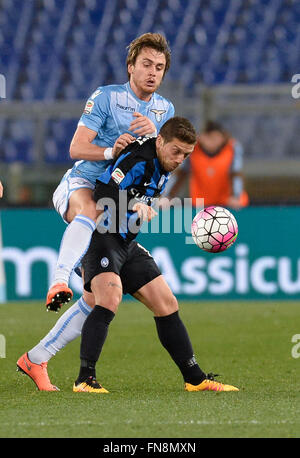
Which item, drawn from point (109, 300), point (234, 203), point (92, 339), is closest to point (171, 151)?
point (109, 300)

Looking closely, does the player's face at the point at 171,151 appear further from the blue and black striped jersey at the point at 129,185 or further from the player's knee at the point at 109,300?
the player's knee at the point at 109,300

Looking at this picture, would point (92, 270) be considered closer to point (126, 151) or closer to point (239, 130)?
point (126, 151)

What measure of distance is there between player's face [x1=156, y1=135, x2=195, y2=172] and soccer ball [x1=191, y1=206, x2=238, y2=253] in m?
0.53

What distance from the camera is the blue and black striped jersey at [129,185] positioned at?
5332 mm

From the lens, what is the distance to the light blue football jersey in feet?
18.3

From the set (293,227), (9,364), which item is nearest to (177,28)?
(293,227)

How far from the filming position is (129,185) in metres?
5.36

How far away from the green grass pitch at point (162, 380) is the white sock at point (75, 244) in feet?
2.27

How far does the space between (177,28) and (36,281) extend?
215 inches

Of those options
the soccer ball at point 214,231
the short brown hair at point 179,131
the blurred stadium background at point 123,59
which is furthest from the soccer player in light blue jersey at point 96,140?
the blurred stadium background at point 123,59

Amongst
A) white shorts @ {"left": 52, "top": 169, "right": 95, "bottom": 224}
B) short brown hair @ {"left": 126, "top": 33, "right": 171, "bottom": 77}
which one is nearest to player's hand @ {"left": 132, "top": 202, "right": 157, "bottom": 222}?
white shorts @ {"left": 52, "top": 169, "right": 95, "bottom": 224}

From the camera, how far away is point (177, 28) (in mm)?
14469

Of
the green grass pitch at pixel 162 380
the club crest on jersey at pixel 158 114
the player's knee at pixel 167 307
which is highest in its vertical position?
the club crest on jersey at pixel 158 114

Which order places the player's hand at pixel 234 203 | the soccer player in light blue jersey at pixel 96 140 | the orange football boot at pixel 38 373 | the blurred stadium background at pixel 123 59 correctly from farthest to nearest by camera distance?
the blurred stadium background at pixel 123 59 < the player's hand at pixel 234 203 < the orange football boot at pixel 38 373 < the soccer player in light blue jersey at pixel 96 140
